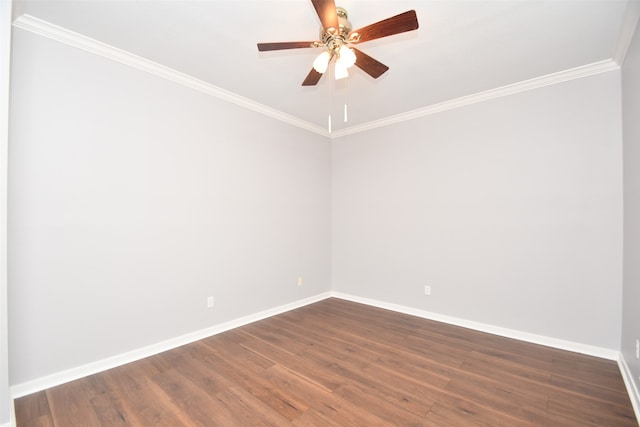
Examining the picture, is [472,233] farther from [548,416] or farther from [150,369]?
[150,369]

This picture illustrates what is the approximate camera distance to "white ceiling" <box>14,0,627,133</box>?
6.41 ft

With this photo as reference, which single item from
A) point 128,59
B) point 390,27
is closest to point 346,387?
point 390,27

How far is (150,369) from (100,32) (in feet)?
9.11

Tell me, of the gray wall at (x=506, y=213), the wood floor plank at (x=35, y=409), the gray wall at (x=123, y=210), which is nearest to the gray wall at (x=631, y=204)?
the gray wall at (x=506, y=213)

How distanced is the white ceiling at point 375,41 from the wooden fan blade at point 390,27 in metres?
0.36

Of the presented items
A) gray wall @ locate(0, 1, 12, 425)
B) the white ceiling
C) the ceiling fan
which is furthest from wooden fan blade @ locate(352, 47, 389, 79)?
gray wall @ locate(0, 1, 12, 425)

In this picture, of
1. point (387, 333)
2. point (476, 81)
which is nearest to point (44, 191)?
point (387, 333)

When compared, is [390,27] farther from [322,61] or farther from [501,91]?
[501,91]

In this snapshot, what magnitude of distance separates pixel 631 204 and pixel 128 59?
440cm

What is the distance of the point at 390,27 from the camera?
1639mm

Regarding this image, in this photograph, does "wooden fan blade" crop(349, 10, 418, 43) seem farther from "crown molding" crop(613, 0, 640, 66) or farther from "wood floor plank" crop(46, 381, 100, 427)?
"wood floor plank" crop(46, 381, 100, 427)

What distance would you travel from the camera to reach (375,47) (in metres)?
2.39

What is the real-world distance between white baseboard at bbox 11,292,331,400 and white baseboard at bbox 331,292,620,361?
65.0 inches

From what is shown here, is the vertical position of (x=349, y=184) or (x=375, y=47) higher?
(x=375, y=47)
